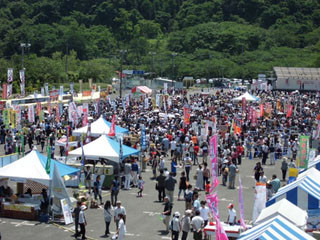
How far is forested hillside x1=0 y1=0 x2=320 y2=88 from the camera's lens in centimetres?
9669

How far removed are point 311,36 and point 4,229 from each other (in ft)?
362

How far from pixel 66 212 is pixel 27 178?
184 centimetres

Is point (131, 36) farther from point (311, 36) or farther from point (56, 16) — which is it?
point (311, 36)

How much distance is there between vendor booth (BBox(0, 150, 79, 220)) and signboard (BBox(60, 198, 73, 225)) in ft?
1.22

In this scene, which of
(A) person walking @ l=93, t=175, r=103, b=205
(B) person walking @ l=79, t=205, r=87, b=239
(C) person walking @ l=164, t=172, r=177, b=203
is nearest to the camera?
(B) person walking @ l=79, t=205, r=87, b=239

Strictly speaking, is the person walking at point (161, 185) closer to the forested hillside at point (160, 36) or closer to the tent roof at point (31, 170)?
the tent roof at point (31, 170)

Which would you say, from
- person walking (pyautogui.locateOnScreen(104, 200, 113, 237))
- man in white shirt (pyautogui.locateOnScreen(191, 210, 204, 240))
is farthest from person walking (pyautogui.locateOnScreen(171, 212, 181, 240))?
person walking (pyautogui.locateOnScreen(104, 200, 113, 237))

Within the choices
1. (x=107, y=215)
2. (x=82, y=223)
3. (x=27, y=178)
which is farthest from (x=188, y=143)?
(x=82, y=223)

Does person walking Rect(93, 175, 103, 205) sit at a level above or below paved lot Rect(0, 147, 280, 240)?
above

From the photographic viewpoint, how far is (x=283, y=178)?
907 inches

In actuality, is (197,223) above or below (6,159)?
below

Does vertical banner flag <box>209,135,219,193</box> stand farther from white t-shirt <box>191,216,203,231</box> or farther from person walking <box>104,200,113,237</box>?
person walking <box>104,200,113,237</box>

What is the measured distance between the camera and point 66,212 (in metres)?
16.8

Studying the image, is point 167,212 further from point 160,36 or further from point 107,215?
point 160,36
